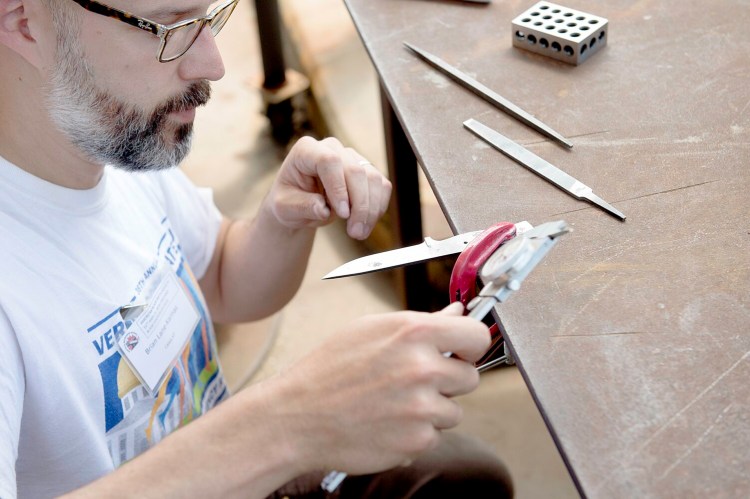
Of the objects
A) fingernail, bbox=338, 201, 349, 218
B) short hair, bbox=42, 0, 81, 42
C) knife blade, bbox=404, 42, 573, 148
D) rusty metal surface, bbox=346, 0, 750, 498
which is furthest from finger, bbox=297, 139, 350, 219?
short hair, bbox=42, 0, 81, 42

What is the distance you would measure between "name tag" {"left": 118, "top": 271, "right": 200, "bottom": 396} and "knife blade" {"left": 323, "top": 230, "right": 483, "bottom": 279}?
293mm

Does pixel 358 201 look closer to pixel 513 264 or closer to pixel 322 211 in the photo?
pixel 322 211

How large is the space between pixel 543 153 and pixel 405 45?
0.35 meters

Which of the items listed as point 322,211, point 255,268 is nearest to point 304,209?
point 322,211

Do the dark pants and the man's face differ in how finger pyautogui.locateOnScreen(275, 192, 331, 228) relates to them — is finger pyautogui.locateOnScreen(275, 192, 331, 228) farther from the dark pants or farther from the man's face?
the dark pants

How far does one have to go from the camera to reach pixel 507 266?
72 centimetres

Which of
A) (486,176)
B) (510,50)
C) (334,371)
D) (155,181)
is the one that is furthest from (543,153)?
(155,181)

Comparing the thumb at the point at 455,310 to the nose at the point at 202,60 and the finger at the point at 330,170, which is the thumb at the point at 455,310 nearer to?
the finger at the point at 330,170

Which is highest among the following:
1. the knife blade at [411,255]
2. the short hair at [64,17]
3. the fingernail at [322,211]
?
the short hair at [64,17]

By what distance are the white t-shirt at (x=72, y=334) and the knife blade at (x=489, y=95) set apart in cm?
48

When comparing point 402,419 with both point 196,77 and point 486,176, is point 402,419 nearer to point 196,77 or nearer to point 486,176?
point 486,176

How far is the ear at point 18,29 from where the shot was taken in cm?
90

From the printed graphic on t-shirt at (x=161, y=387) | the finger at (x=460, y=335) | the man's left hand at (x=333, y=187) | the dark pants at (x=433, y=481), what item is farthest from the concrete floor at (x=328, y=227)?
the finger at (x=460, y=335)

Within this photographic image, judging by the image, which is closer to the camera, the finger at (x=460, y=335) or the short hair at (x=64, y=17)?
the finger at (x=460, y=335)
